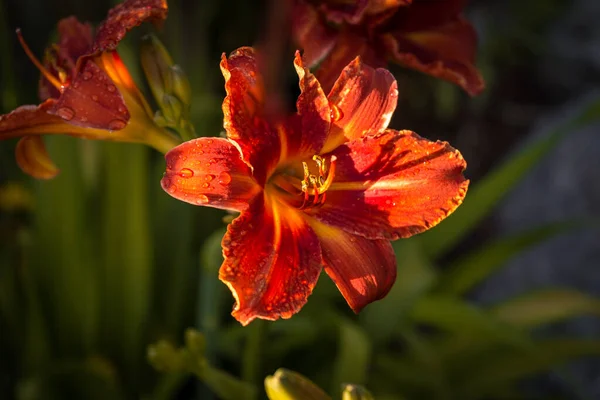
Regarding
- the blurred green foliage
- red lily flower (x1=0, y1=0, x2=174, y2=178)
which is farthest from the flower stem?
the blurred green foliage

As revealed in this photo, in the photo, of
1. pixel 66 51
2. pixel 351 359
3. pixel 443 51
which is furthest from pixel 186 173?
pixel 351 359

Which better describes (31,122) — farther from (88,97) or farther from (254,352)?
Result: (254,352)

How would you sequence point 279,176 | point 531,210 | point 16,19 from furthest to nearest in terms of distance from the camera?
1. point 531,210
2. point 16,19
3. point 279,176

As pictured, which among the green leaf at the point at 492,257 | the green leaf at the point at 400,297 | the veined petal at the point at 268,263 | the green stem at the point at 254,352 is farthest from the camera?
the green leaf at the point at 492,257

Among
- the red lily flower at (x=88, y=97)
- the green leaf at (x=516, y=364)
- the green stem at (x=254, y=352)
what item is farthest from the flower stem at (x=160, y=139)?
the green leaf at (x=516, y=364)

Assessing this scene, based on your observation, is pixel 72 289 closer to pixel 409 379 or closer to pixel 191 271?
pixel 191 271

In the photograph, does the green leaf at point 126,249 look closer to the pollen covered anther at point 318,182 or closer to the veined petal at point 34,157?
the veined petal at point 34,157

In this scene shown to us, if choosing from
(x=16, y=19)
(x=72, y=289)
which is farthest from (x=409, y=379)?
(x=16, y=19)
